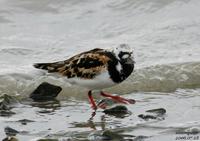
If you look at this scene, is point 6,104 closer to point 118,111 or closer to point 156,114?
point 118,111

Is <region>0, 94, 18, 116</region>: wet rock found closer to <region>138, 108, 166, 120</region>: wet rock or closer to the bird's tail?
the bird's tail

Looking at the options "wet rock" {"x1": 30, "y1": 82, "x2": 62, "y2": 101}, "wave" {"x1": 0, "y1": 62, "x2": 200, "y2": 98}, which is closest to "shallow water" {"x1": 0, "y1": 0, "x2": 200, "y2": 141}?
"wave" {"x1": 0, "y1": 62, "x2": 200, "y2": 98}

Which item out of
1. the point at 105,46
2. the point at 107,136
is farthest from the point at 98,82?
the point at 105,46

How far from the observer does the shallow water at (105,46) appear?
5.87m

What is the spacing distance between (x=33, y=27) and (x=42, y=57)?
1.32 m

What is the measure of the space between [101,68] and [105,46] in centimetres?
244

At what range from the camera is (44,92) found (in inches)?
273

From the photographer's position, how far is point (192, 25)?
9391mm

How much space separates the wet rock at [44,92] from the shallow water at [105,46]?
0.13 meters

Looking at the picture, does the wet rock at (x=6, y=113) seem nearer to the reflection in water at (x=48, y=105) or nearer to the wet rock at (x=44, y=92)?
the reflection in water at (x=48, y=105)

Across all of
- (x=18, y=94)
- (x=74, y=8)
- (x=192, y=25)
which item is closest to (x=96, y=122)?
(x=18, y=94)

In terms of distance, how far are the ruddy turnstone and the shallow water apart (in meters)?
0.30

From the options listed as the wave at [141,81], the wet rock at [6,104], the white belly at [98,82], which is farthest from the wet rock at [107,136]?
the wave at [141,81]

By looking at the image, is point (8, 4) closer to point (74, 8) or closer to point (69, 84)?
point (74, 8)
